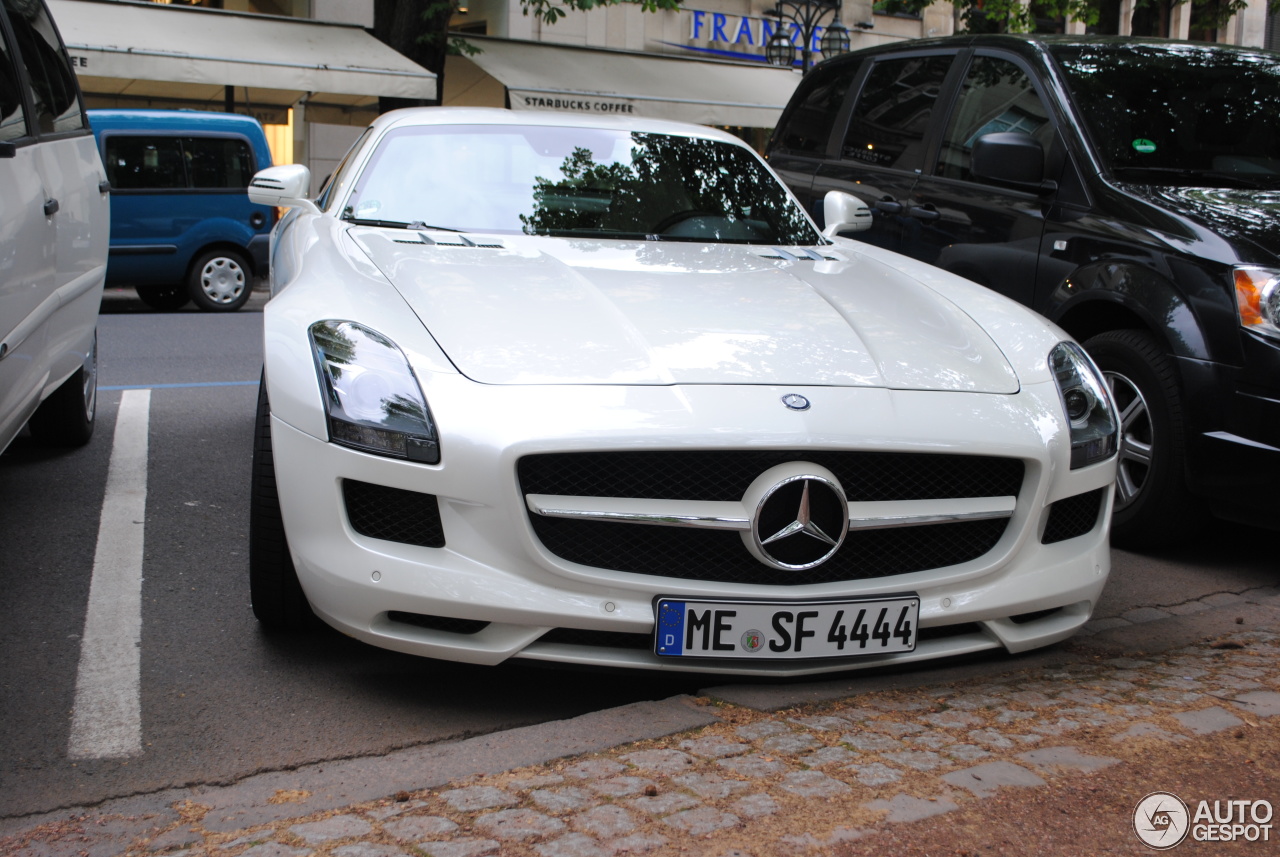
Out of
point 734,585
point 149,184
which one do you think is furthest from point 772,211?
point 149,184

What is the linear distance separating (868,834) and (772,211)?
2971 mm

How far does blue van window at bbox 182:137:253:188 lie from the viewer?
1411 cm

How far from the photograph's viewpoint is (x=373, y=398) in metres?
3.09

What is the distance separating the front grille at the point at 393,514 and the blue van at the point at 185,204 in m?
11.6

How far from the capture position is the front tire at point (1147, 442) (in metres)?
4.57

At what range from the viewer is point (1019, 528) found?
3316 mm

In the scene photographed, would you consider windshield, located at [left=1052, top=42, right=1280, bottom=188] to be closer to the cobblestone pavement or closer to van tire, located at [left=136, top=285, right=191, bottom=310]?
the cobblestone pavement

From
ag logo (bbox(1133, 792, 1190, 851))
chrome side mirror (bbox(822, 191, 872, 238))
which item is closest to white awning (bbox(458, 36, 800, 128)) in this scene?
chrome side mirror (bbox(822, 191, 872, 238))

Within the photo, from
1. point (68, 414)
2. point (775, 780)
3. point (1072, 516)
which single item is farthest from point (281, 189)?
point (775, 780)

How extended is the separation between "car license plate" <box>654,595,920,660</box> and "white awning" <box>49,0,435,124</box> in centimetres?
1555

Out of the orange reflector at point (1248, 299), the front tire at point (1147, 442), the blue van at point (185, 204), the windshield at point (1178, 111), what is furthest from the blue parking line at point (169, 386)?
the blue van at point (185, 204)

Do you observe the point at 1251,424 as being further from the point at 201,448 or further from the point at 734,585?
the point at 201,448

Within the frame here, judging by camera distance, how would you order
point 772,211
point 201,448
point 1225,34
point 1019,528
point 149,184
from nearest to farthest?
point 1019,528
point 772,211
point 201,448
point 149,184
point 1225,34

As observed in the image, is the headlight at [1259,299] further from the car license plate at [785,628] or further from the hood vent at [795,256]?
the car license plate at [785,628]
